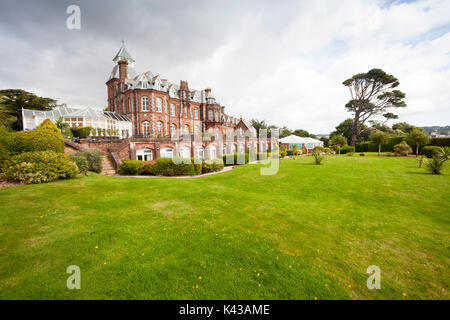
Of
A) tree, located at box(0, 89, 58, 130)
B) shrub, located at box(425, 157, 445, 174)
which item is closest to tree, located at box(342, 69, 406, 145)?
shrub, located at box(425, 157, 445, 174)

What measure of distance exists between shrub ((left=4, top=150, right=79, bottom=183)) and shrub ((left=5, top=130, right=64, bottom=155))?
954 millimetres

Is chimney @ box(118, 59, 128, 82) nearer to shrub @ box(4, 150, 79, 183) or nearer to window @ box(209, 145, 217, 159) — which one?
window @ box(209, 145, 217, 159)

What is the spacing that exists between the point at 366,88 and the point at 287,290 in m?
56.0

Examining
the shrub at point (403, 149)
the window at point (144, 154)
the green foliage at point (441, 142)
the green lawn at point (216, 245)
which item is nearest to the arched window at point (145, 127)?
the window at point (144, 154)

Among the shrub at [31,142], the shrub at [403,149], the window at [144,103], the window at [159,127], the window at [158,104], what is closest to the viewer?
the shrub at [31,142]

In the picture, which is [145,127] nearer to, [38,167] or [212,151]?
[212,151]

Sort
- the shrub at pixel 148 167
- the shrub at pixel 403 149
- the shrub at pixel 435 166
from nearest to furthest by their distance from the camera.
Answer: the shrub at pixel 435 166 → the shrub at pixel 148 167 → the shrub at pixel 403 149

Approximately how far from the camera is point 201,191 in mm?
9133

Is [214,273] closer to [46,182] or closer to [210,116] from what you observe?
[46,182]

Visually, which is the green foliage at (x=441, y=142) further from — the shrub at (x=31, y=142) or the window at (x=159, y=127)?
the shrub at (x=31, y=142)

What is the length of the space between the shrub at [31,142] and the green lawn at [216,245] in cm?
349

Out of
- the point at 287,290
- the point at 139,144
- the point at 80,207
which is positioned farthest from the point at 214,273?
the point at 139,144

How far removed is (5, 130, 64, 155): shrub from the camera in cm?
916

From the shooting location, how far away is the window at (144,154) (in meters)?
19.9
